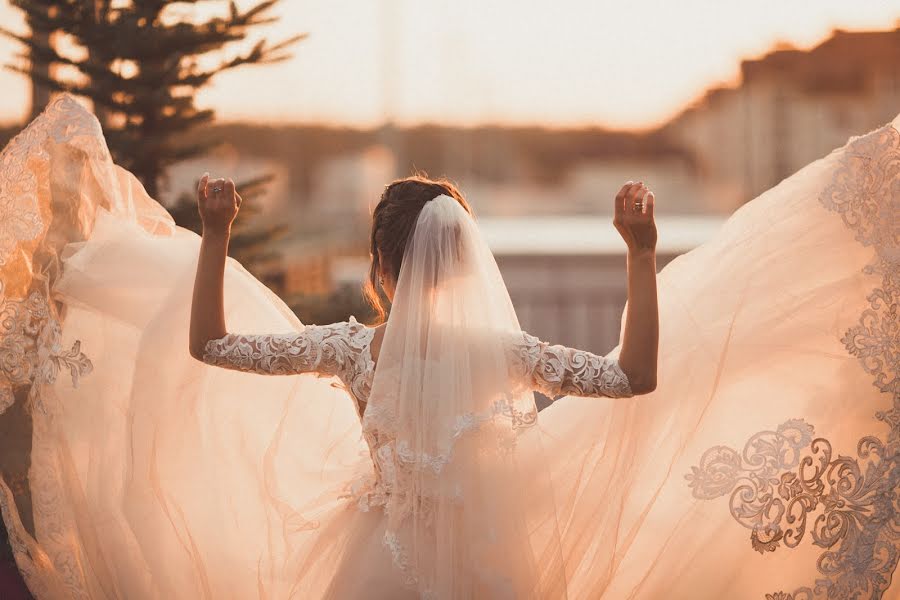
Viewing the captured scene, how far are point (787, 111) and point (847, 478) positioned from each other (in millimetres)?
12418

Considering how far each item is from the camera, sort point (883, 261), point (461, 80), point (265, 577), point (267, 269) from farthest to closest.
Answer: point (461, 80), point (267, 269), point (265, 577), point (883, 261)

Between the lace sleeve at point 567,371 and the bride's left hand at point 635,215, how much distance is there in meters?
0.21

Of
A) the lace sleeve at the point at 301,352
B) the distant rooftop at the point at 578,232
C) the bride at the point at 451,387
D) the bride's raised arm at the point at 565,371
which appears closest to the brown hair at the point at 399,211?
the bride at the point at 451,387

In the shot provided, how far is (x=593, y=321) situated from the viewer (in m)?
9.63

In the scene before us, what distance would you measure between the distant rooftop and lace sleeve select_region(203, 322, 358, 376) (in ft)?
31.8

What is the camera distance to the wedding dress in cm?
185

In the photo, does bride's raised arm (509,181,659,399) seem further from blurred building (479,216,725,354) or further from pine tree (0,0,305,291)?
blurred building (479,216,725,354)

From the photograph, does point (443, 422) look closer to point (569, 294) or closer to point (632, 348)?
point (632, 348)

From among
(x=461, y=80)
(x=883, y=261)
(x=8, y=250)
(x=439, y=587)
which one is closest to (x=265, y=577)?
(x=439, y=587)

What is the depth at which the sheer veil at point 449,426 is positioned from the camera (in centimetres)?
183

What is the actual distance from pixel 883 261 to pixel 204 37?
10.4 ft

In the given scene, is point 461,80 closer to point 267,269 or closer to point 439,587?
point 267,269

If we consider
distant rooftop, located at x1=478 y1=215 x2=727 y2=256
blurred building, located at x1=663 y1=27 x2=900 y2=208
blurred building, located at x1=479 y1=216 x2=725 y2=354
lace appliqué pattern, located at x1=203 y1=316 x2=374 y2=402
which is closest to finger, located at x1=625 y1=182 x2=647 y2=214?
lace appliqué pattern, located at x1=203 y1=316 x2=374 y2=402

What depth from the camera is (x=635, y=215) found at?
69.5 inches
